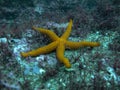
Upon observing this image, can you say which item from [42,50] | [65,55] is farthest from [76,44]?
[42,50]

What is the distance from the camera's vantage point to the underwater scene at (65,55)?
5.63m

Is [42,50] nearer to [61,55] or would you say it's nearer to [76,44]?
[61,55]

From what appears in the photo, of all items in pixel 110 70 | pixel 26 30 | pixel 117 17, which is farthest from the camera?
pixel 117 17

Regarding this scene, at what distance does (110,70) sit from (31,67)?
184cm

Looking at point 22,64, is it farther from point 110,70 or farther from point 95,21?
point 95,21

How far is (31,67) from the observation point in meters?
6.08

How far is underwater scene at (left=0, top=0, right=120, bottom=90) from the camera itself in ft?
18.5

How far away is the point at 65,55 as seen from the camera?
6.47 metres

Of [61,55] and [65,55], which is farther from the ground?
[61,55]

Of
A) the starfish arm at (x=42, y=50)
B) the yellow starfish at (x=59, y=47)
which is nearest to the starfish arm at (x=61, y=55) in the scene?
the yellow starfish at (x=59, y=47)

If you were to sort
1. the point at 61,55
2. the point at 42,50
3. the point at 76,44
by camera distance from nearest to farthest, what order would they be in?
the point at 61,55, the point at 42,50, the point at 76,44

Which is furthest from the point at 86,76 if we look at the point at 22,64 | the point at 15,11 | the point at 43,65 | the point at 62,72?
the point at 15,11

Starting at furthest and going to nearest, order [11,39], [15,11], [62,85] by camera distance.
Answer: [15,11] → [11,39] → [62,85]

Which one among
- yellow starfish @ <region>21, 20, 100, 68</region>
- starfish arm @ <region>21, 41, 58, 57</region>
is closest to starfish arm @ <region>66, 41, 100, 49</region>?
yellow starfish @ <region>21, 20, 100, 68</region>
